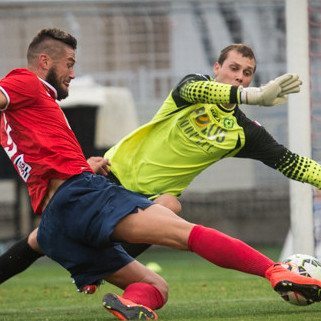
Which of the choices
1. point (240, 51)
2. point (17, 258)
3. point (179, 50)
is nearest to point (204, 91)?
point (240, 51)

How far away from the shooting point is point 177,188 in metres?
9.22

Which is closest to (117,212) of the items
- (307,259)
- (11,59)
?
(307,259)

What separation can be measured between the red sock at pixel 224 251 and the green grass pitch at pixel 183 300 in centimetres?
42

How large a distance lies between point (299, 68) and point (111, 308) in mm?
4229

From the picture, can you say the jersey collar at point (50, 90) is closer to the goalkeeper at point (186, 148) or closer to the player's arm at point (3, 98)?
the player's arm at point (3, 98)

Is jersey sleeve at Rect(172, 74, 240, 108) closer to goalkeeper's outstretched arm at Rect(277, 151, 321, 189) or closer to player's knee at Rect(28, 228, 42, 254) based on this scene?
goalkeeper's outstretched arm at Rect(277, 151, 321, 189)

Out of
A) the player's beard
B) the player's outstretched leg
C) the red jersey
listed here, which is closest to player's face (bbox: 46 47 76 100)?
the player's beard

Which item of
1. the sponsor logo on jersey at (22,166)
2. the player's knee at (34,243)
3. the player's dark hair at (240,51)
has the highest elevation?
the player's dark hair at (240,51)

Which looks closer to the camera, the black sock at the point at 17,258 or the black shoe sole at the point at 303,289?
the black shoe sole at the point at 303,289

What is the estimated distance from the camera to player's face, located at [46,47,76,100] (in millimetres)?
7750

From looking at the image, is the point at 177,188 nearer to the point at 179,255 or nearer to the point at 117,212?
the point at 117,212

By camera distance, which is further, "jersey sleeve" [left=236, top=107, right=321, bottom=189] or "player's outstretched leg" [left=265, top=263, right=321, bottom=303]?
"jersey sleeve" [left=236, top=107, right=321, bottom=189]

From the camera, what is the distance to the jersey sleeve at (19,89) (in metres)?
7.36

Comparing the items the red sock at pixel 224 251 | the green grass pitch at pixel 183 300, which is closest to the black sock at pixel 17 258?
the green grass pitch at pixel 183 300
